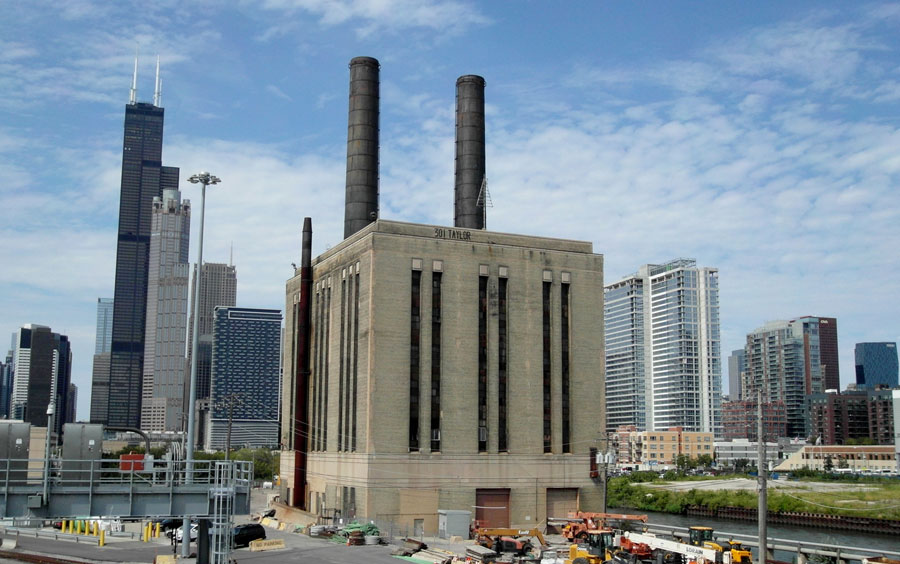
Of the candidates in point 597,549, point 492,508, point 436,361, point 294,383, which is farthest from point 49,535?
point 597,549

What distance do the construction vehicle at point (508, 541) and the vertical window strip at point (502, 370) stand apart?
9796mm

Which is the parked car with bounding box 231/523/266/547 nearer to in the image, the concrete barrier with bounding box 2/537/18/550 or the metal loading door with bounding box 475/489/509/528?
Answer: the concrete barrier with bounding box 2/537/18/550

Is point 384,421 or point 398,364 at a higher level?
point 398,364

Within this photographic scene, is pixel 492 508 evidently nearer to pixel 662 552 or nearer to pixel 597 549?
pixel 597 549

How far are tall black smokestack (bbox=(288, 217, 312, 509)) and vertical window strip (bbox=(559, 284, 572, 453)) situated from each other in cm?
2633

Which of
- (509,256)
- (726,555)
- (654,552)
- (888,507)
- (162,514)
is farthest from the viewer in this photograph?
(888,507)

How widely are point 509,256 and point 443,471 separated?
1895cm

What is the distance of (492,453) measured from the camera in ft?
240

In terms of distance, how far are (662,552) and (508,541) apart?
11207mm

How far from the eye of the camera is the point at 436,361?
7281 centimetres

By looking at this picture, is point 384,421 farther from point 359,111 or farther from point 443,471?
point 359,111

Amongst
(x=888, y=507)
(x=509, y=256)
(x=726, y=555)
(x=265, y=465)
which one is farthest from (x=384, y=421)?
(x=265, y=465)

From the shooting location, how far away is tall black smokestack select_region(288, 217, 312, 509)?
87.4 m

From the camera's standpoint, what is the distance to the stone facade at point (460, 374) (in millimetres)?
70625
